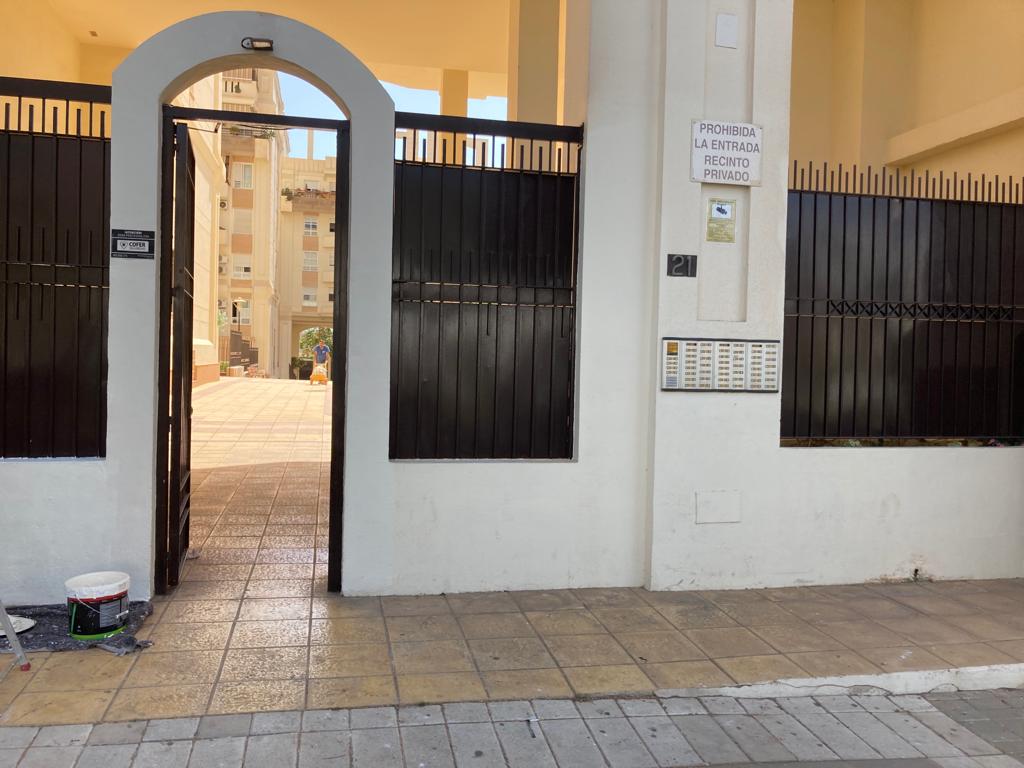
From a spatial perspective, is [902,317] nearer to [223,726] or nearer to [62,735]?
[223,726]

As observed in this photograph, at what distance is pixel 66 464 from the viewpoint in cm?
483

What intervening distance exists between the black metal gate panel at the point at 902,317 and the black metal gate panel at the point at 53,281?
4.94m

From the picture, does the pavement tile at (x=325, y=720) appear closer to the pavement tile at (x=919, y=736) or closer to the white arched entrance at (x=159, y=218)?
the white arched entrance at (x=159, y=218)

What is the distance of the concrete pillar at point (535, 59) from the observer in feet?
28.8

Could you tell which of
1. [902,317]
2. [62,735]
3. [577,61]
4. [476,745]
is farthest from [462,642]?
[902,317]

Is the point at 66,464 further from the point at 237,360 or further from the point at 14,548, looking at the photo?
the point at 237,360

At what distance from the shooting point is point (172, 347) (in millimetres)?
5223

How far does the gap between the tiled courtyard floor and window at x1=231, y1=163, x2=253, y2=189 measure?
1835 inches

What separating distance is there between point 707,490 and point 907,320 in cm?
225

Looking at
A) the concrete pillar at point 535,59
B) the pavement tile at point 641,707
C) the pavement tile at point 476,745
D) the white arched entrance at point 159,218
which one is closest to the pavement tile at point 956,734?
the pavement tile at point 641,707

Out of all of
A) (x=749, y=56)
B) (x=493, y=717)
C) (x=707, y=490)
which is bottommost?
(x=493, y=717)

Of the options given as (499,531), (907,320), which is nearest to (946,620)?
(907,320)

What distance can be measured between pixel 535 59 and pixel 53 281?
5930 mm

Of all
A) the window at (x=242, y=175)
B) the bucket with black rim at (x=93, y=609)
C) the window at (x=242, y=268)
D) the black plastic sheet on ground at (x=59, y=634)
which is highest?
the window at (x=242, y=175)
